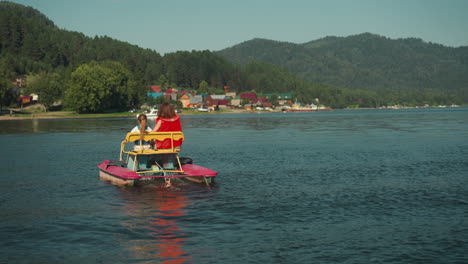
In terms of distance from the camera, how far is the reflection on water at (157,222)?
1191 centimetres

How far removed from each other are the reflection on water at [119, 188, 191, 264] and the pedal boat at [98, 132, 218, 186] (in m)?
0.88

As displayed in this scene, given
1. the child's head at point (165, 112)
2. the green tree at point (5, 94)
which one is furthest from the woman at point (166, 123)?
the green tree at point (5, 94)

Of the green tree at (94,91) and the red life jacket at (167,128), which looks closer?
the red life jacket at (167,128)

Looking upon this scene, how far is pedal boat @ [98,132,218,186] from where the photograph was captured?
21531 mm

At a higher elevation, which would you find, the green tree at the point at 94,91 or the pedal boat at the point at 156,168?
the green tree at the point at 94,91

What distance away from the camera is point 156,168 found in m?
22.4

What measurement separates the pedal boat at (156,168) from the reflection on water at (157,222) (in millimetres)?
881

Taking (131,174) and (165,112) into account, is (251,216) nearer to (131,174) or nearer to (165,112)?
(131,174)

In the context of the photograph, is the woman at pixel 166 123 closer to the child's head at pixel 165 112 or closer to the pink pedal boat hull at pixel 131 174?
the child's head at pixel 165 112

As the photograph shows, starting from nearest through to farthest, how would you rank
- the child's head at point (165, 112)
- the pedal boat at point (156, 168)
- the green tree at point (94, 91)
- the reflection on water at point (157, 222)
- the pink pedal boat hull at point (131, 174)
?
the reflection on water at point (157, 222) < the pink pedal boat hull at point (131, 174) < the pedal boat at point (156, 168) < the child's head at point (165, 112) < the green tree at point (94, 91)

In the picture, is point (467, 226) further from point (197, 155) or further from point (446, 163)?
point (197, 155)

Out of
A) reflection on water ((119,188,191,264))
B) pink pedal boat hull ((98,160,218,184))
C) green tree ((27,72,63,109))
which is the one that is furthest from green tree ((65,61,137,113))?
reflection on water ((119,188,191,264))

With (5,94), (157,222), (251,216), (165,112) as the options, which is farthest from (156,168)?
(5,94)

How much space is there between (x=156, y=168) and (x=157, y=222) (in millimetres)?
7456
